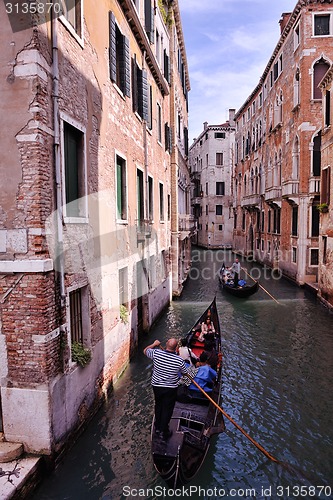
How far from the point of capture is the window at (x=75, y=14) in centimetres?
499

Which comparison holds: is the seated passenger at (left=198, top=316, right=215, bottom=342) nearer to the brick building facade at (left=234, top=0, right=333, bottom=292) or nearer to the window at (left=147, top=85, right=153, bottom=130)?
the window at (left=147, top=85, right=153, bottom=130)

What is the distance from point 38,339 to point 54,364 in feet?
1.38

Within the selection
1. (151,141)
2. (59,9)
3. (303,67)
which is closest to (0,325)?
(59,9)

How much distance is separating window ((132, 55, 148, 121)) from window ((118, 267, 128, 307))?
3.60m

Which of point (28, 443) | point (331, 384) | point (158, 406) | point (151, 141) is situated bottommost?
point (331, 384)

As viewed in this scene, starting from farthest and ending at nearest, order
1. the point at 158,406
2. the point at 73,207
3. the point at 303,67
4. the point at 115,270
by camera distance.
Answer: the point at 303,67 < the point at 115,270 < the point at 73,207 < the point at 158,406

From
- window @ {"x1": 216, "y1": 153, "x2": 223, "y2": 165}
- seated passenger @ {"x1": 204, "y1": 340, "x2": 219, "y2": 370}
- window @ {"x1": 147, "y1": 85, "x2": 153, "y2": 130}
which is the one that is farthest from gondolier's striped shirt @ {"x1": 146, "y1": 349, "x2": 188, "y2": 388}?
window @ {"x1": 216, "y1": 153, "x2": 223, "y2": 165}

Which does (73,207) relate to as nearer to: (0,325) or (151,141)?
(0,325)

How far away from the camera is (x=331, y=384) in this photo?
7113 mm

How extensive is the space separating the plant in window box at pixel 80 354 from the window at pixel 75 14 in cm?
429

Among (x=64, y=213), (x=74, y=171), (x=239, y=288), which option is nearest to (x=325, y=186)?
(x=239, y=288)

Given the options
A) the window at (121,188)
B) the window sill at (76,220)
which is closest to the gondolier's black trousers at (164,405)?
the window sill at (76,220)

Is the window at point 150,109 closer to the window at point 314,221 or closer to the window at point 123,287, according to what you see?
the window at point 123,287

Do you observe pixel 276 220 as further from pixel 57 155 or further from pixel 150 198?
pixel 57 155
